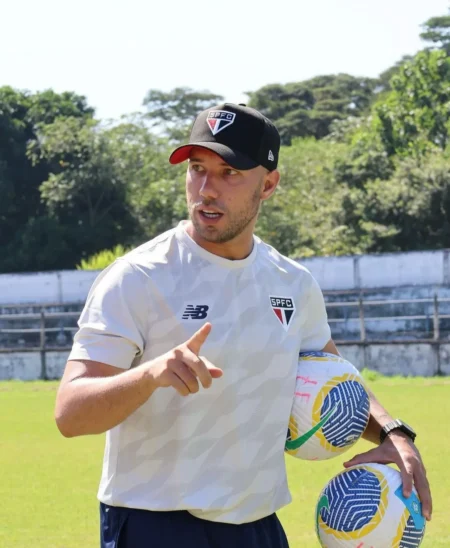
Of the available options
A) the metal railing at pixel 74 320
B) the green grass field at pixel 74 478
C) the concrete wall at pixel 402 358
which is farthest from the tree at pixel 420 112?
the green grass field at pixel 74 478

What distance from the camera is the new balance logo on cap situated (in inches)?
125

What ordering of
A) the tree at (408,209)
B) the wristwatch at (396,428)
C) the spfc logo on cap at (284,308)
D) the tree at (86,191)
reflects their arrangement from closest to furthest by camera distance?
the spfc logo on cap at (284,308) → the wristwatch at (396,428) → the tree at (408,209) → the tree at (86,191)

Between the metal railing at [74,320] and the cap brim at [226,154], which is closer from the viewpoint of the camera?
the cap brim at [226,154]

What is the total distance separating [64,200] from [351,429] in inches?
1362

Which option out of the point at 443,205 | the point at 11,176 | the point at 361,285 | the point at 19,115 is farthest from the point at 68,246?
the point at 361,285

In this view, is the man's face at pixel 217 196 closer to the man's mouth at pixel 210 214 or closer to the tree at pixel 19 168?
the man's mouth at pixel 210 214

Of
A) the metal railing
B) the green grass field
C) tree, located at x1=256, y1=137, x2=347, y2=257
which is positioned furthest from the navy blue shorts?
tree, located at x1=256, y1=137, x2=347, y2=257

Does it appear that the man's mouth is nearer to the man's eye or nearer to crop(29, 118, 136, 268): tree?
the man's eye

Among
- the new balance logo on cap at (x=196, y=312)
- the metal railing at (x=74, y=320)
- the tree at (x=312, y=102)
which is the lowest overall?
A: the metal railing at (x=74, y=320)

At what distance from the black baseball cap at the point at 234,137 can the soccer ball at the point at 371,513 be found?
105 cm

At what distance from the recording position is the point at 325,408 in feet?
11.5

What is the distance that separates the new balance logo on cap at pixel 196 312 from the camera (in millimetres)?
3166

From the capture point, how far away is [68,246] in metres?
37.2

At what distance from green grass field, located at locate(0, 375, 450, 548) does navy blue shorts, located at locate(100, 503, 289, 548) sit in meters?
3.60
